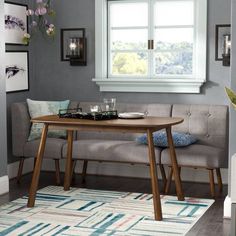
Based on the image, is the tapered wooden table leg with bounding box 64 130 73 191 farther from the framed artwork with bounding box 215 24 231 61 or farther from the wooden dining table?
the framed artwork with bounding box 215 24 231 61

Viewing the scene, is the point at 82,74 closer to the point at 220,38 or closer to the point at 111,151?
the point at 111,151

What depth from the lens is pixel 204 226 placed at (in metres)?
4.88

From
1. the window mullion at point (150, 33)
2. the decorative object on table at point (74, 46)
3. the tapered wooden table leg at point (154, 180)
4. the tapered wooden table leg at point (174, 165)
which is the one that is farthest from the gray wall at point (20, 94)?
the tapered wooden table leg at point (154, 180)

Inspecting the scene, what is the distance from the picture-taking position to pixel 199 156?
5.86 metres

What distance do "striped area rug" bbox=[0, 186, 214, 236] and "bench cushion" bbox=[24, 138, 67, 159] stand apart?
0.45 m

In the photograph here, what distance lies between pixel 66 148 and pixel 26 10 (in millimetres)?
1709

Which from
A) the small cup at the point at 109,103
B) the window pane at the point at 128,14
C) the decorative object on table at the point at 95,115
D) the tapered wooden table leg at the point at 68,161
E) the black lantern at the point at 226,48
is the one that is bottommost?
the tapered wooden table leg at the point at 68,161

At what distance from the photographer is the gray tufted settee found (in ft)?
19.4

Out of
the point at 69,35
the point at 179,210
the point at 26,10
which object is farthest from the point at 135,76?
the point at 179,210

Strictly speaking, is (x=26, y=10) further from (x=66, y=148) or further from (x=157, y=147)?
(x=157, y=147)

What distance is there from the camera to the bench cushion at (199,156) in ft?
19.1

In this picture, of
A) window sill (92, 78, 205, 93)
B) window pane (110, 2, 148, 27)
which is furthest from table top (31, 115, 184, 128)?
window pane (110, 2, 148, 27)

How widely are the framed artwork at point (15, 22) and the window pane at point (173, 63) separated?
4.98 ft

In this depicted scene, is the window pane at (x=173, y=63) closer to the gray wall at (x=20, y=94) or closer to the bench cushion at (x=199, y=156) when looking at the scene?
the bench cushion at (x=199, y=156)
